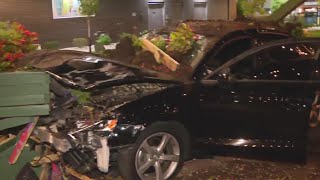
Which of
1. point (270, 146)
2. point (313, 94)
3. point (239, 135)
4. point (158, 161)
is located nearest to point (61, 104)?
point (158, 161)

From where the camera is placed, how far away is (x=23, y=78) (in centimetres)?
387

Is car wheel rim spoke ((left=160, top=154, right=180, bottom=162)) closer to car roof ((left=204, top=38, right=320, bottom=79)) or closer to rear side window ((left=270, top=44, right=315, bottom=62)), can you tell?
car roof ((left=204, top=38, right=320, bottom=79))

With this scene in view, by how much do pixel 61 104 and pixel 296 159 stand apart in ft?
9.32

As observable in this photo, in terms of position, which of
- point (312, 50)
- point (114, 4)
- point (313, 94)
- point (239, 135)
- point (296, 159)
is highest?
point (114, 4)

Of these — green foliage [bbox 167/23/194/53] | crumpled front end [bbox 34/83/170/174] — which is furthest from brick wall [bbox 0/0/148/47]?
crumpled front end [bbox 34/83/170/174]

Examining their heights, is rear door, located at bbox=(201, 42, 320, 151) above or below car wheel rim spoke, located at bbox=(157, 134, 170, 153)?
above

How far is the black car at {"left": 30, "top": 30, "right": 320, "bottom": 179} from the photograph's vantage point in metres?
4.51

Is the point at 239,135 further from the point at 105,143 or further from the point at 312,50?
the point at 105,143

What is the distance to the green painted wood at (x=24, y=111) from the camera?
385 centimetres

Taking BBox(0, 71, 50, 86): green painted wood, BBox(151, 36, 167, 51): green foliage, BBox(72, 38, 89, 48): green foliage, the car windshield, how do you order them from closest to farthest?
BBox(0, 71, 50, 86): green painted wood
the car windshield
BBox(151, 36, 167, 51): green foliage
BBox(72, 38, 89, 48): green foliage

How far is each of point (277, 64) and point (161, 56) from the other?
6.58ft

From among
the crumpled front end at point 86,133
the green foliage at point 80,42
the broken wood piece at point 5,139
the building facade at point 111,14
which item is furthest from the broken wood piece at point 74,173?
the green foliage at point 80,42

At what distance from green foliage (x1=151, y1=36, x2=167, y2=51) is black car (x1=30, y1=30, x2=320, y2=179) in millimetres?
1591

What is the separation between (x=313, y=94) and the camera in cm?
476
